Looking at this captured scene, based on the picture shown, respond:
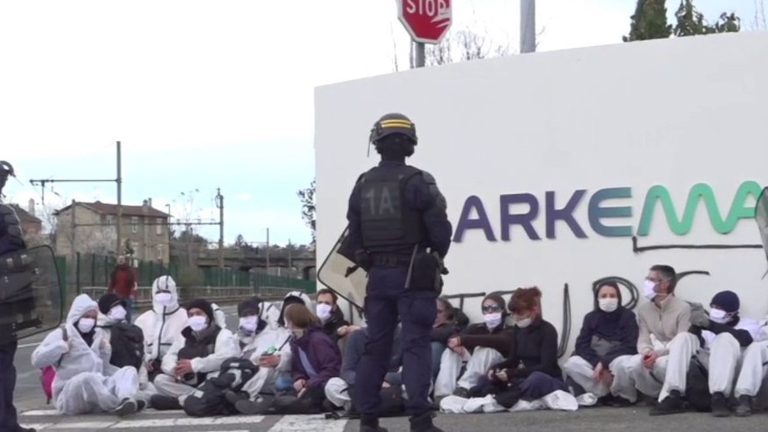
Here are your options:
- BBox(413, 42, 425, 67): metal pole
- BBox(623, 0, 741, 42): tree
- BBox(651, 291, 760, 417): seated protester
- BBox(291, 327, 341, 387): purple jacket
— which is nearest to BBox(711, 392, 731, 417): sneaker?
BBox(651, 291, 760, 417): seated protester

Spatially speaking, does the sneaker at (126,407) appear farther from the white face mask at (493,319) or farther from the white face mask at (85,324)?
the white face mask at (493,319)

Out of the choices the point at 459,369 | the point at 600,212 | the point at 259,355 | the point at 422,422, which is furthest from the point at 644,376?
the point at 259,355

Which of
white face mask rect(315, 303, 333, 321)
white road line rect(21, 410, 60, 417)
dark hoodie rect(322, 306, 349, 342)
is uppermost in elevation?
white face mask rect(315, 303, 333, 321)

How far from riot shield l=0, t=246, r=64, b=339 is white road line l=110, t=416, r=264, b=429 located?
1368mm

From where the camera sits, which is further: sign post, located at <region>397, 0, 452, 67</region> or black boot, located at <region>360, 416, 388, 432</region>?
sign post, located at <region>397, 0, 452, 67</region>

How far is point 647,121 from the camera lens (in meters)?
10.8

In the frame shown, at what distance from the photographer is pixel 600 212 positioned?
36.1ft

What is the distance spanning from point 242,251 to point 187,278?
50009mm

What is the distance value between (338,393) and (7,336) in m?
2.93

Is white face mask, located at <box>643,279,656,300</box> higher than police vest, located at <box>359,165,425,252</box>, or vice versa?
police vest, located at <box>359,165,425,252</box>

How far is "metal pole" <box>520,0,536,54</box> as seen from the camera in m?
13.4

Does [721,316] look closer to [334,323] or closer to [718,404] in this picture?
[718,404]

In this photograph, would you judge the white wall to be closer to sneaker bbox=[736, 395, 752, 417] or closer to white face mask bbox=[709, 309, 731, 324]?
white face mask bbox=[709, 309, 731, 324]

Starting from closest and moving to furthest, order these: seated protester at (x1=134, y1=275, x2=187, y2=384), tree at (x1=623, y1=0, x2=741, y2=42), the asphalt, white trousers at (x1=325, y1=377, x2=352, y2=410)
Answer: the asphalt, white trousers at (x1=325, y1=377, x2=352, y2=410), seated protester at (x1=134, y1=275, x2=187, y2=384), tree at (x1=623, y1=0, x2=741, y2=42)
